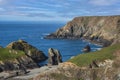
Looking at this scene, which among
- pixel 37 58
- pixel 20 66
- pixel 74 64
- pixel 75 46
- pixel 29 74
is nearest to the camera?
pixel 74 64

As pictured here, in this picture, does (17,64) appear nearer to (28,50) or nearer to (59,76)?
(28,50)

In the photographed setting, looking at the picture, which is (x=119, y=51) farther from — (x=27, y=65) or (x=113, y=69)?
(x=27, y=65)

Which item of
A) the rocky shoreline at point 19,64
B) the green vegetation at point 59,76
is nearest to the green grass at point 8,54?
the rocky shoreline at point 19,64

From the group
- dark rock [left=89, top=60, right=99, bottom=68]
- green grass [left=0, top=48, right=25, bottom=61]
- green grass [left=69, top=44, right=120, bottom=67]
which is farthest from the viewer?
green grass [left=0, top=48, right=25, bottom=61]

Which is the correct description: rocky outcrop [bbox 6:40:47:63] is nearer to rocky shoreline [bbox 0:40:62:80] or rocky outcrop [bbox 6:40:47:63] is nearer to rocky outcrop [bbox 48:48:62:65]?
rocky shoreline [bbox 0:40:62:80]

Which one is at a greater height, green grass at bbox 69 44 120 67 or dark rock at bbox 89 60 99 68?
green grass at bbox 69 44 120 67

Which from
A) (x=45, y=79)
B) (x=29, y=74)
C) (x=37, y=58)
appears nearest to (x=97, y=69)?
(x=45, y=79)

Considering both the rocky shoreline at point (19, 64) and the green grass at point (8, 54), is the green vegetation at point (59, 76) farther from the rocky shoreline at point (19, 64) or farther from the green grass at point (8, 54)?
the green grass at point (8, 54)

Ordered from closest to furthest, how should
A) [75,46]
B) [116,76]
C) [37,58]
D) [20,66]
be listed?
1. [116,76]
2. [20,66]
3. [37,58]
4. [75,46]

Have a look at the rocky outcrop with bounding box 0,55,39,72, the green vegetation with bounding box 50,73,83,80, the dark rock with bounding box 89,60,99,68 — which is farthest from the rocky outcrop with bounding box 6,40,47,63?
the green vegetation with bounding box 50,73,83,80

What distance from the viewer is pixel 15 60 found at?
111 meters

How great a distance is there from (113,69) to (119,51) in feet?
20.7

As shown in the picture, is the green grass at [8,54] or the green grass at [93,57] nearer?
the green grass at [93,57]

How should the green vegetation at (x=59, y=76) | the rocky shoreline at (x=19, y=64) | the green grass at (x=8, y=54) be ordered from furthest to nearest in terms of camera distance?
the green grass at (x=8, y=54) → the rocky shoreline at (x=19, y=64) → the green vegetation at (x=59, y=76)
